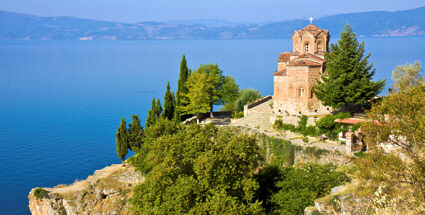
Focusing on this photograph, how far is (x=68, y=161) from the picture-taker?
46969 mm

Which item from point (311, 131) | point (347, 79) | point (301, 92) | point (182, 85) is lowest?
point (311, 131)

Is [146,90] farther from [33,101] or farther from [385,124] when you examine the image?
[385,124]

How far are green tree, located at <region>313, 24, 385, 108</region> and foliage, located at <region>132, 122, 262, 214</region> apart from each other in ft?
34.8

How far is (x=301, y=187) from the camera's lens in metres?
23.4

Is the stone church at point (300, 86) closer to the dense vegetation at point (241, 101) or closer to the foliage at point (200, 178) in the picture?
the dense vegetation at point (241, 101)

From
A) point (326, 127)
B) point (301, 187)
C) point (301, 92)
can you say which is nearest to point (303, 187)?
point (301, 187)

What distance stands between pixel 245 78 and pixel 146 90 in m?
28.7

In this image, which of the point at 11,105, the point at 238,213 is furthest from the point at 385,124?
the point at 11,105

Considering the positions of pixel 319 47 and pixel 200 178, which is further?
pixel 319 47

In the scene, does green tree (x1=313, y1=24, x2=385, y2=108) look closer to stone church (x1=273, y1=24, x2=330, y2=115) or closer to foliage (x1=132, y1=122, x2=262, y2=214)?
stone church (x1=273, y1=24, x2=330, y2=115)

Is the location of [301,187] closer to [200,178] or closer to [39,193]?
[200,178]

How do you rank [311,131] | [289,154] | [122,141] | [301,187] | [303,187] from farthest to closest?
[122,141], [311,131], [289,154], [301,187], [303,187]

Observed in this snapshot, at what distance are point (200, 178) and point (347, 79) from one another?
1564 cm

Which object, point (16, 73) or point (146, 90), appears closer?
point (146, 90)
